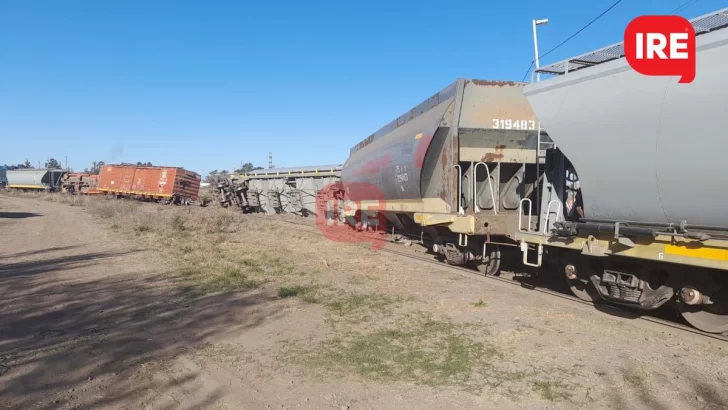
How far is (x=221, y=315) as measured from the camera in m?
6.65

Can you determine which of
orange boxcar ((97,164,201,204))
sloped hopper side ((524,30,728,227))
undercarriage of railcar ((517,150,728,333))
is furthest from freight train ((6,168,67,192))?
sloped hopper side ((524,30,728,227))

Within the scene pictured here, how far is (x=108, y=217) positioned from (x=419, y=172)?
63.1ft

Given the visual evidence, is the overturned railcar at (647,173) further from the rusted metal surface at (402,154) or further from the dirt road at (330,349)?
the rusted metal surface at (402,154)

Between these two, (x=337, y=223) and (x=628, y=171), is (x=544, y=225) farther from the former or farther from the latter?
(x=337, y=223)

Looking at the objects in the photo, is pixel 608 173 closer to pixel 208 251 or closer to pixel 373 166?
pixel 373 166

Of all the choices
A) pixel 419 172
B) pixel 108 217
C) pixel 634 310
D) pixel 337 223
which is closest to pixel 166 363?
pixel 634 310

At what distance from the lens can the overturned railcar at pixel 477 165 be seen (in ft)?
30.0

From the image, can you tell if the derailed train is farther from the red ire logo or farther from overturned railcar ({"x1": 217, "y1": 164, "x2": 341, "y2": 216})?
overturned railcar ({"x1": 217, "y1": 164, "x2": 341, "y2": 216})

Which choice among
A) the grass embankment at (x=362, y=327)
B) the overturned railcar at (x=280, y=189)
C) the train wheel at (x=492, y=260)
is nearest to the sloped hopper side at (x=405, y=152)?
the train wheel at (x=492, y=260)

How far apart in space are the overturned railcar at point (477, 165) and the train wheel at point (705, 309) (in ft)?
9.55

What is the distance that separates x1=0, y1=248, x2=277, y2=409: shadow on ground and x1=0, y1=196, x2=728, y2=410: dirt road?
2cm

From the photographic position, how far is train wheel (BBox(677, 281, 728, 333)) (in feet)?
17.5
